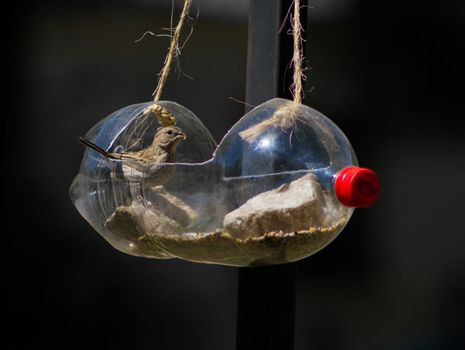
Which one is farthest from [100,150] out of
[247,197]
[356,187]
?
[356,187]

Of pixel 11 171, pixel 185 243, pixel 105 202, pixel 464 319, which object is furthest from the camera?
pixel 11 171

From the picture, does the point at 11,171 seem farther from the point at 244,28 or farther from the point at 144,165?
the point at 144,165

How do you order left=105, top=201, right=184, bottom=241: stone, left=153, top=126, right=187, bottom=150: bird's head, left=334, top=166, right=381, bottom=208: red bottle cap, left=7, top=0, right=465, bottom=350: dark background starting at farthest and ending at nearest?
left=7, top=0, right=465, bottom=350: dark background, left=153, top=126, right=187, bottom=150: bird's head, left=105, top=201, right=184, bottom=241: stone, left=334, top=166, right=381, bottom=208: red bottle cap

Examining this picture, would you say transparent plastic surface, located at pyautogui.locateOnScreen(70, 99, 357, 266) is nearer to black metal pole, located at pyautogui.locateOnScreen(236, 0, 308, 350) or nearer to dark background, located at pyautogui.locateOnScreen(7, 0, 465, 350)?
black metal pole, located at pyautogui.locateOnScreen(236, 0, 308, 350)

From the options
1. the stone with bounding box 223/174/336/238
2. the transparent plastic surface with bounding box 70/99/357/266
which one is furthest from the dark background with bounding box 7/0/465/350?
the stone with bounding box 223/174/336/238

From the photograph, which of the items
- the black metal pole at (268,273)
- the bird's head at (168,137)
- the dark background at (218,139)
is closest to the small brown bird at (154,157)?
the bird's head at (168,137)

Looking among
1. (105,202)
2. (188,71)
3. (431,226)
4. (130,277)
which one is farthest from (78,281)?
(105,202)

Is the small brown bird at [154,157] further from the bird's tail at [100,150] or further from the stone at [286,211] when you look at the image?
the stone at [286,211]
